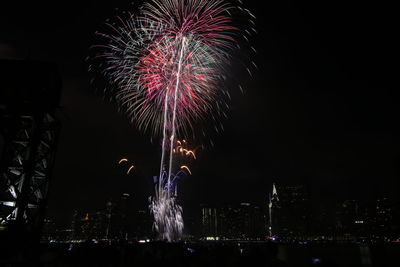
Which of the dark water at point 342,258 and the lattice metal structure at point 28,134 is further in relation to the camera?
the dark water at point 342,258

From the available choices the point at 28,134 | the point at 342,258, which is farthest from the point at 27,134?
the point at 342,258

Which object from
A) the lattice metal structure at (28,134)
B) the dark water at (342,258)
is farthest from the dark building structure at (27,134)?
the dark water at (342,258)

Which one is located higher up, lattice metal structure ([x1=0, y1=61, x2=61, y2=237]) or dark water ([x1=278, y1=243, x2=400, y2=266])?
lattice metal structure ([x1=0, y1=61, x2=61, y2=237])

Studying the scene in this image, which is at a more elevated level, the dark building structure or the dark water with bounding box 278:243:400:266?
the dark building structure

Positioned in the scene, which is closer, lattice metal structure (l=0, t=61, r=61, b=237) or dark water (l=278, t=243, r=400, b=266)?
lattice metal structure (l=0, t=61, r=61, b=237)

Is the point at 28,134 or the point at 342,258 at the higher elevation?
the point at 28,134

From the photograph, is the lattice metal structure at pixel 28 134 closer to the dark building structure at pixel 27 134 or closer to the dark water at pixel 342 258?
the dark building structure at pixel 27 134

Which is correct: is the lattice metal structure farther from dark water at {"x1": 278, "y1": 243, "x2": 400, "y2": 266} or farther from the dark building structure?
dark water at {"x1": 278, "y1": 243, "x2": 400, "y2": 266}

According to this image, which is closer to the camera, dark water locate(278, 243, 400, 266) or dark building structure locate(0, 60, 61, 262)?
dark building structure locate(0, 60, 61, 262)

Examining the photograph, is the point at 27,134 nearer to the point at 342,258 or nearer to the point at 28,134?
the point at 28,134

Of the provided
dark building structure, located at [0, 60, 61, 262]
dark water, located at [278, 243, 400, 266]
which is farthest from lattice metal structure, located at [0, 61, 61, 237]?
dark water, located at [278, 243, 400, 266]
